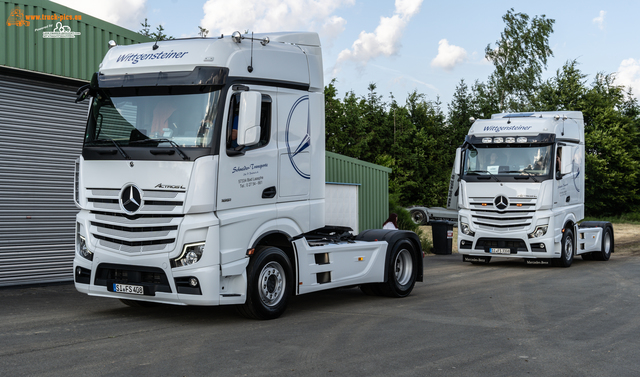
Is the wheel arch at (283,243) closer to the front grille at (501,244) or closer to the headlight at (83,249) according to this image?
the headlight at (83,249)

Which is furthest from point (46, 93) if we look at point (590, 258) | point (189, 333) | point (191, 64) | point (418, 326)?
point (590, 258)

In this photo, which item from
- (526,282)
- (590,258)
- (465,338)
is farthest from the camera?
(590,258)

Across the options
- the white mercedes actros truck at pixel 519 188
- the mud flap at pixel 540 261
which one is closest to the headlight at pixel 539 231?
the white mercedes actros truck at pixel 519 188

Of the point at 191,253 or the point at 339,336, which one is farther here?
the point at 191,253

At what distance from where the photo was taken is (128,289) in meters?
7.92

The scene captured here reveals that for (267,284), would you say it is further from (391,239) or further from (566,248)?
(566,248)

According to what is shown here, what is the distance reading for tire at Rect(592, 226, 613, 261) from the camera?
63.4 ft

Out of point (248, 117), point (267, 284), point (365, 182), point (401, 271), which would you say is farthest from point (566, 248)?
point (248, 117)

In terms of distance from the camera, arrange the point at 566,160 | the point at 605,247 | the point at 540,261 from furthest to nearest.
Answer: the point at 605,247 < the point at 540,261 < the point at 566,160

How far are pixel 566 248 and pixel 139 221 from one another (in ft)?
41.2

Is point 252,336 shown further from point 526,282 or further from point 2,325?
point 526,282

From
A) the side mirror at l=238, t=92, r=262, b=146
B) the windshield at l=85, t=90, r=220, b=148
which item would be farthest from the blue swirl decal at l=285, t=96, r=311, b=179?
the windshield at l=85, t=90, r=220, b=148

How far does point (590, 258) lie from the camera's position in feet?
65.3

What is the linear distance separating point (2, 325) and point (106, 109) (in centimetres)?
292
